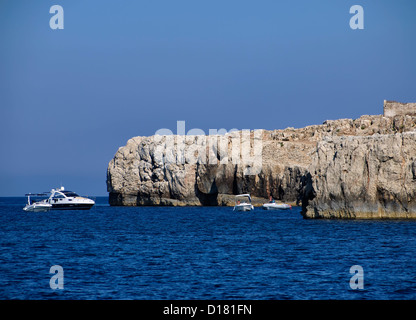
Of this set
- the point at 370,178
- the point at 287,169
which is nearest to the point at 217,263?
the point at 370,178

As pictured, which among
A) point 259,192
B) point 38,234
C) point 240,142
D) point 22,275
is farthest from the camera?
point 240,142

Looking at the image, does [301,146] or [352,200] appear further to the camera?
[301,146]

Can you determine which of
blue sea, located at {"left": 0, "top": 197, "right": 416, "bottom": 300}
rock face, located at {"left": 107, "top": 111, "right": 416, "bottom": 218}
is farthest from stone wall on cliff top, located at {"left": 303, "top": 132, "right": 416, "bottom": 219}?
blue sea, located at {"left": 0, "top": 197, "right": 416, "bottom": 300}

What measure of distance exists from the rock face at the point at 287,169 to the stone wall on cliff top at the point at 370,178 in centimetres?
10

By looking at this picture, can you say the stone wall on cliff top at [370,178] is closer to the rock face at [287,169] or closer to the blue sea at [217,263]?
the rock face at [287,169]

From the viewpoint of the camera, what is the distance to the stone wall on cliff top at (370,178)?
64125 millimetres

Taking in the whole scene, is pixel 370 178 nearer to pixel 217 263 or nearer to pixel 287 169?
pixel 217 263

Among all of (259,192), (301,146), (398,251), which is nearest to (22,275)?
(398,251)

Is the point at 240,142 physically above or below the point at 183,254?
above

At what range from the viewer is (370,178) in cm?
6475

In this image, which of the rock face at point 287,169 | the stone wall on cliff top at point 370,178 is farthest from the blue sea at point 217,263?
the rock face at point 287,169
